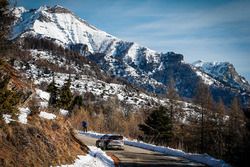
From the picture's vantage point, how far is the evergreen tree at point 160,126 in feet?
200

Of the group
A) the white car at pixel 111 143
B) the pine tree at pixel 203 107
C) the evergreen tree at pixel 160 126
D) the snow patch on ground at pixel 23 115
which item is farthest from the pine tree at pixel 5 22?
the evergreen tree at pixel 160 126

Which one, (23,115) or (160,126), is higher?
(160,126)

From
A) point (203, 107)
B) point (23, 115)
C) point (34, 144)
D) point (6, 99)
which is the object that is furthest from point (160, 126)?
point (6, 99)

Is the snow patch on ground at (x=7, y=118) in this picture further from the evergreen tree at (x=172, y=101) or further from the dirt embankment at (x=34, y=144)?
the evergreen tree at (x=172, y=101)

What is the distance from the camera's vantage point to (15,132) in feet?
47.6

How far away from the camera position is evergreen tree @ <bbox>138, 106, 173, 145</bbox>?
200 feet

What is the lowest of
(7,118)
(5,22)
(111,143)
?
(111,143)

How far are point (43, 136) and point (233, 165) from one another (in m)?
10.9

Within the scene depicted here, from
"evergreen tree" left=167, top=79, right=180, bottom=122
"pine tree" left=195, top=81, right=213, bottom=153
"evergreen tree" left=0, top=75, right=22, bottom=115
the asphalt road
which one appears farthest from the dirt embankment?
"evergreen tree" left=167, top=79, right=180, bottom=122

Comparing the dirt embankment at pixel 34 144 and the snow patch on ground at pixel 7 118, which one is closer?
the dirt embankment at pixel 34 144

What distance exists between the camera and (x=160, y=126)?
6081 cm

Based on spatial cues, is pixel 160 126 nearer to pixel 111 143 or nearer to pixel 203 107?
pixel 203 107

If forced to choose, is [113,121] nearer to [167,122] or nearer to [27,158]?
[167,122]

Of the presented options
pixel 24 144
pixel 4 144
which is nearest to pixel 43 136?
pixel 24 144
